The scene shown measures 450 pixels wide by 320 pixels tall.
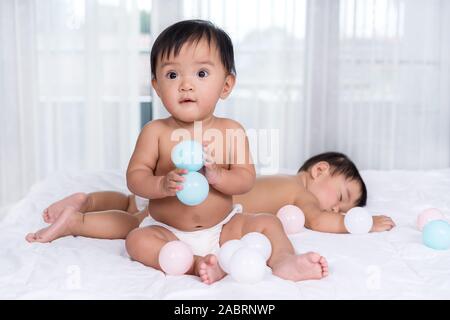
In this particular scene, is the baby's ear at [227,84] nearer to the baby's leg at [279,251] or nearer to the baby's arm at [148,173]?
the baby's arm at [148,173]

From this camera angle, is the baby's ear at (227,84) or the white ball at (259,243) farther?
the baby's ear at (227,84)

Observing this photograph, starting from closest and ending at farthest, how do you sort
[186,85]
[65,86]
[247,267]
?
[247,267]
[186,85]
[65,86]

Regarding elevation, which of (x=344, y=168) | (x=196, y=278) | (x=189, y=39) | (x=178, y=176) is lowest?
(x=196, y=278)

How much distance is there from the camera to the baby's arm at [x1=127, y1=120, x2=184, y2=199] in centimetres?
130

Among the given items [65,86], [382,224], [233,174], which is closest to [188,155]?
[233,174]

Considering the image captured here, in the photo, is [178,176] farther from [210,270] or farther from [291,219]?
[291,219]

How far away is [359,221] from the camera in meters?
1.62

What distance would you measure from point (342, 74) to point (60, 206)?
1827mm

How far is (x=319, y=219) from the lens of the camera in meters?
1.71

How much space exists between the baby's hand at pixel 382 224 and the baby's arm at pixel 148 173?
0.64 metres

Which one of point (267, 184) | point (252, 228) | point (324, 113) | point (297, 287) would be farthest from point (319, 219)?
point (324, 113)

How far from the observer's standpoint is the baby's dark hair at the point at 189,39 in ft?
4.59

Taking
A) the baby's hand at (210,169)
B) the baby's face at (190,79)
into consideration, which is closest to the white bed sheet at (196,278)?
the baby's hand at (210,169)

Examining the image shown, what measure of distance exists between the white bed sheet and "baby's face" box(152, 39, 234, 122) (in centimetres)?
38
